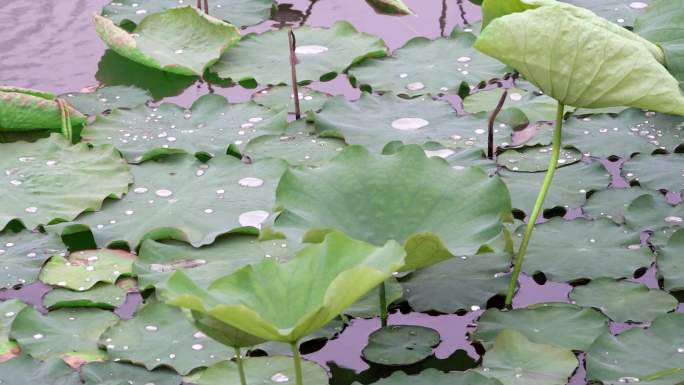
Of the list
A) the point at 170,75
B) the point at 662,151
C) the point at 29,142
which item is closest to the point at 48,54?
the point at 170,75

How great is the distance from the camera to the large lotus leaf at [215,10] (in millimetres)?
3408

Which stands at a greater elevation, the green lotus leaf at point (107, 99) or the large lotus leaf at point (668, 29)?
the large lotus leaf at point (668, 29)

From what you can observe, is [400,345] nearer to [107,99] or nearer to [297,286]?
[297,286]

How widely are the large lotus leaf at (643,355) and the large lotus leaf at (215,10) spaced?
6.16 feet

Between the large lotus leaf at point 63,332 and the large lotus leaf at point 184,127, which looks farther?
the large lotus leaf at point 184,127

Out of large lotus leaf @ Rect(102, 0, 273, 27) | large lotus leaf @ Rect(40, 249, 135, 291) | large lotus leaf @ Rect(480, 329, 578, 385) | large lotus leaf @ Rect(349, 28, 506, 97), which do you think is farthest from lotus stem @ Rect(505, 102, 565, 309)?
large lotus leaf @ Rect(102, 0, 273, 27)

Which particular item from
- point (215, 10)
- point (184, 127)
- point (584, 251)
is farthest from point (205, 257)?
point (215, 10)

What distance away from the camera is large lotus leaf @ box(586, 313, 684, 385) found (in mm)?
1803

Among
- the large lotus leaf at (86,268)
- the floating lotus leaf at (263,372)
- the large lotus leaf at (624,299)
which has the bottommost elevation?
the large lotus leaf at (624,299)

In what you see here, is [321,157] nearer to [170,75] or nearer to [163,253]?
[163,253]

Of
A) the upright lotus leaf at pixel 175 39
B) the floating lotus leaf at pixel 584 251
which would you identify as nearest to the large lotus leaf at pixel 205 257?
the floating lotus leaf at pixel 584 251

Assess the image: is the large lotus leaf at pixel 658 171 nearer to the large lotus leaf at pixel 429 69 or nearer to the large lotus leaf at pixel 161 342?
the large lotus leaf at pixel 429 69

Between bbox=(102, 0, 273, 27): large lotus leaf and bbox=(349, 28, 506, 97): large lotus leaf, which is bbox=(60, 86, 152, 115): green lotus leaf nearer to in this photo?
bbox=(102, 0, 273, 27): large lotus leaf

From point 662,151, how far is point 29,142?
1513mm
